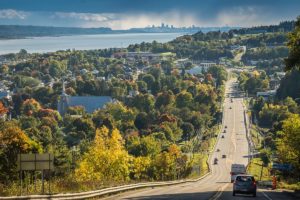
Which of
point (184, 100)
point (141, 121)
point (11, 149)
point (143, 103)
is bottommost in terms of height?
point (141, 121)

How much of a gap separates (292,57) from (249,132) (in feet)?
393

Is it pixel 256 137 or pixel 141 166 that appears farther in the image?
pixel 256 137

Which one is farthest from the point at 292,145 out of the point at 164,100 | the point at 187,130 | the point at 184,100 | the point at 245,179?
the point at 164,100

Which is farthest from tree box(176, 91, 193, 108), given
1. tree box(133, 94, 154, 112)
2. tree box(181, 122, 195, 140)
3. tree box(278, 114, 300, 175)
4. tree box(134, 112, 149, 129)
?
tree box(278, 114, 300, 175)

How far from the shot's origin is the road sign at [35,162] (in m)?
23.4

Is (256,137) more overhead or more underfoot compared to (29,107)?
more underfoot

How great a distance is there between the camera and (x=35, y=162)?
930 inches

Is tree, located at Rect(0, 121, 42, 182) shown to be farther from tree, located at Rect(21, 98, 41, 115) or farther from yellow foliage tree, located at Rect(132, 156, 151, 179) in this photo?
tree, located at Rect(21, 98, 41, 115)

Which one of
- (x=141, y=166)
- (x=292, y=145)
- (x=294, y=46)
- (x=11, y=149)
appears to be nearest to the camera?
(x=294, y=46)

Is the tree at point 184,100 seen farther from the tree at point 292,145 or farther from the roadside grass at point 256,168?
Result: the tree at point 292,145

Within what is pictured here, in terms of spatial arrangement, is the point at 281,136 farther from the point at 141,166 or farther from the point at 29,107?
the point at 29,107

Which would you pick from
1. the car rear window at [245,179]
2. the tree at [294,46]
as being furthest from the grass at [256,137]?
the tree at [294,46]

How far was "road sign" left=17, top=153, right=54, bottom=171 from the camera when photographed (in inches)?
922

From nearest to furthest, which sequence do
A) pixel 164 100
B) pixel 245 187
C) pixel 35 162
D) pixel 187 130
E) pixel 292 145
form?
pixel 35 162 → pixel 245 187 → pixel 292 145 → pixel 187 130 → pixel 164 100
